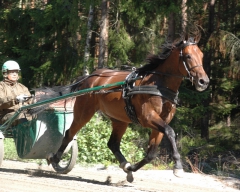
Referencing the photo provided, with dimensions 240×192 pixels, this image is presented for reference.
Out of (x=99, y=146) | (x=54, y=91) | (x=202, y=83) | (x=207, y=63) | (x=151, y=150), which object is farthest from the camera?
(x=207, y=63)

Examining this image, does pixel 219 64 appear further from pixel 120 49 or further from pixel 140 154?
pixel 140 154

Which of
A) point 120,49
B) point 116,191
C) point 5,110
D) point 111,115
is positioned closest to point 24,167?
point 5,110

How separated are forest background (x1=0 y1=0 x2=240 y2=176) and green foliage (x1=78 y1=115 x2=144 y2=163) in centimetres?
235

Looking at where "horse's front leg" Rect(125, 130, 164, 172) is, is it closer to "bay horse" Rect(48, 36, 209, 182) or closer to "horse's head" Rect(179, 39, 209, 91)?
"bay horse" Rect(48, 36, 209, 182)

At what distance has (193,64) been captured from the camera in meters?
7.78

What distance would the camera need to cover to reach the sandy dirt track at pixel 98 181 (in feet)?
25.6

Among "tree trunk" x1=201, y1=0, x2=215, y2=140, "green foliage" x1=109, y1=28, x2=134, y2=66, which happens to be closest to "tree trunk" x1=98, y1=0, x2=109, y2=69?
"green foliage" x1=109, y1=28, x2=134, y2=66

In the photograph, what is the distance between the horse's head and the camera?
760cm

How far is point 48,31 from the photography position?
18.5 m

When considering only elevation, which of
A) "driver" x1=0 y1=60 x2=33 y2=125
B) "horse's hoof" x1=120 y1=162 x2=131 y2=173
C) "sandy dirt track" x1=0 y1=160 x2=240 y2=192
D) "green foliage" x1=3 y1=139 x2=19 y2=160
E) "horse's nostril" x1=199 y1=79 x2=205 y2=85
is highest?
"horse's nostril" x1=199 y1=79 x2=205 y2=85

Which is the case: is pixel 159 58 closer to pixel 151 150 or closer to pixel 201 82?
pixel 201 82

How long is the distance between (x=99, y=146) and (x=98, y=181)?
3.26 meters

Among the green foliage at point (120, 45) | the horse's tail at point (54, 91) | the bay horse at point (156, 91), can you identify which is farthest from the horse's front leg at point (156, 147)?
the green foliage at point (120, 45)

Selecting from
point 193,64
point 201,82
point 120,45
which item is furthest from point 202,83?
point 120,45
